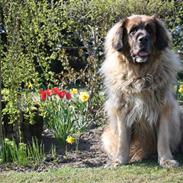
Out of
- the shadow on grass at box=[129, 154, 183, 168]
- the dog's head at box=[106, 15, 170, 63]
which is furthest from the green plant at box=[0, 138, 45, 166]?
the dog's head at box=[106, 15, 170, 63]

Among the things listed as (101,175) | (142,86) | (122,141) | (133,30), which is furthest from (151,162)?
(133,30)

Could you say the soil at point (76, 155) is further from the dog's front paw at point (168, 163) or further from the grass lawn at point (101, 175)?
the dog's front paw at point (168, 163)

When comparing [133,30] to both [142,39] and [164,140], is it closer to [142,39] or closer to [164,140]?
[142,39]

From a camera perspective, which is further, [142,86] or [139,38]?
[142,86]

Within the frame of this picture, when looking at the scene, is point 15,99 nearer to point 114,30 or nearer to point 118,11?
point 114,30

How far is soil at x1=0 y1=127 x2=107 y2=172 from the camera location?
20.1ft

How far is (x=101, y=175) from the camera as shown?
558cm

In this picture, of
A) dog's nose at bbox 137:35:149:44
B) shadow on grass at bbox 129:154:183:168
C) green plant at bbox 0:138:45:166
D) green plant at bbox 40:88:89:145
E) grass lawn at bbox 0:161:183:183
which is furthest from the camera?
green plant at bbox 40:88:89:145

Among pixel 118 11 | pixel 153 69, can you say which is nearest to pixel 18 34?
pixel 153 69

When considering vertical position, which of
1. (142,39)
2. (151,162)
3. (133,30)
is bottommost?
(151,162)

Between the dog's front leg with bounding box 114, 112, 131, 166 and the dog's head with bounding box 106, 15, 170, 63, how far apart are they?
76cm

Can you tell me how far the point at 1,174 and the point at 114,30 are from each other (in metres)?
2.24

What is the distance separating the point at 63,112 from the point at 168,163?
7.15ft

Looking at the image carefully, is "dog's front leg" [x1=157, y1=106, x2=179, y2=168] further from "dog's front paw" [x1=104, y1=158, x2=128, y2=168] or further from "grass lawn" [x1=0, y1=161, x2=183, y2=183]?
"dog's front paw" [x1=104, y1=158, x2=128, y2=168]
